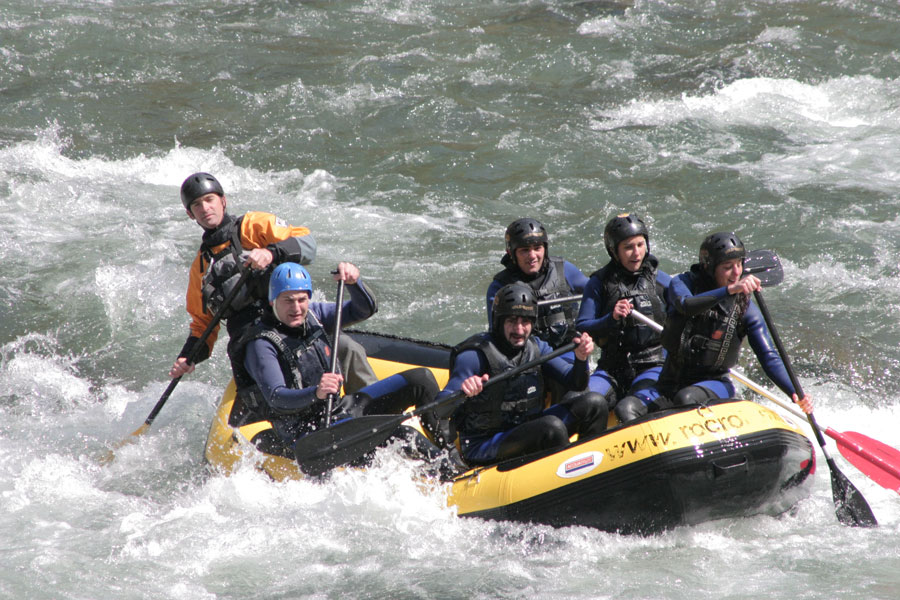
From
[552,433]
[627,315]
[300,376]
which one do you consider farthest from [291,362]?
[627,315]

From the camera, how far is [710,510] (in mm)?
4793

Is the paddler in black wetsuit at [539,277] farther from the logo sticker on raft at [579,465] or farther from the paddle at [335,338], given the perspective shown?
the logo sticker on raft at [579,465]

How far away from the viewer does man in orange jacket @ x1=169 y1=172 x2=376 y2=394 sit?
5.76m

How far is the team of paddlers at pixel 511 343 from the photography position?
506cm

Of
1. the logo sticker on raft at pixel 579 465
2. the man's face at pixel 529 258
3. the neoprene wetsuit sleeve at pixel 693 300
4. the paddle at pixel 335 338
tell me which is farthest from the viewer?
the man's face at pixel 529 258

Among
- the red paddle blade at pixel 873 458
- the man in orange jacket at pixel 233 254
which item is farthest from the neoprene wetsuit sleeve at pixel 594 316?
the man in orange jacket at pixel 233 254

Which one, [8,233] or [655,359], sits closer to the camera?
[655,359]

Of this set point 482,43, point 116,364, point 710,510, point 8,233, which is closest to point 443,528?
point 710,510

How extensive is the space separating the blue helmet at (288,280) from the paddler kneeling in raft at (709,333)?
178 cm

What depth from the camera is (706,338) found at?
16.8 ft

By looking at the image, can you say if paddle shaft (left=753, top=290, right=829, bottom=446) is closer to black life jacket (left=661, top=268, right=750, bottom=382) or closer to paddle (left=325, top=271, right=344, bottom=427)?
black life jacket (left=661, top=268, right=750, bottom=382)

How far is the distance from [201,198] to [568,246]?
176 inches

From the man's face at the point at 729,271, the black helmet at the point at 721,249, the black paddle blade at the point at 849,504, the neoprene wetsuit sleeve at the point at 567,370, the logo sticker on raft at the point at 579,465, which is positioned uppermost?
the black helmet at the point at 721,249

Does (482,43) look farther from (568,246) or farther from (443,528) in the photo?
(443,528)
